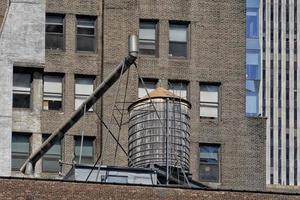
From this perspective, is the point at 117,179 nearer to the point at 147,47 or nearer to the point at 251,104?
the point at 147,47

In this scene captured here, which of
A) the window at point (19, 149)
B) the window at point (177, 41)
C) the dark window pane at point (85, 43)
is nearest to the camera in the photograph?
the window at point (19, 149)

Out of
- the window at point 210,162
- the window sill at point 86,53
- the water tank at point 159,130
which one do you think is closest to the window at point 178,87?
the window at point 210,162

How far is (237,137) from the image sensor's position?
81.9 meters

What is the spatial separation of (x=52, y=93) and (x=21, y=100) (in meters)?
1.70

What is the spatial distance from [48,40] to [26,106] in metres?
3.95

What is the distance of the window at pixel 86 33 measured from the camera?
81688mm

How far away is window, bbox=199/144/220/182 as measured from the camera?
265ft

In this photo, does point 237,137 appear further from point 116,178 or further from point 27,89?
point 116,178

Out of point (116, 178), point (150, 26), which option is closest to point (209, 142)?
point (150, 26)

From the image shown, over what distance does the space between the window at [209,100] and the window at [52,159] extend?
8.23 m

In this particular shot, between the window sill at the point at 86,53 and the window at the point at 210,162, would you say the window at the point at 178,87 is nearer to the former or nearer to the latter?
the window at the point at 210,162

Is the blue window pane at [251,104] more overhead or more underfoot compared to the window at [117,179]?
more overhead

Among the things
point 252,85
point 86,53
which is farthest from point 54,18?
point 252,85

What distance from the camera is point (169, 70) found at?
267 feet
